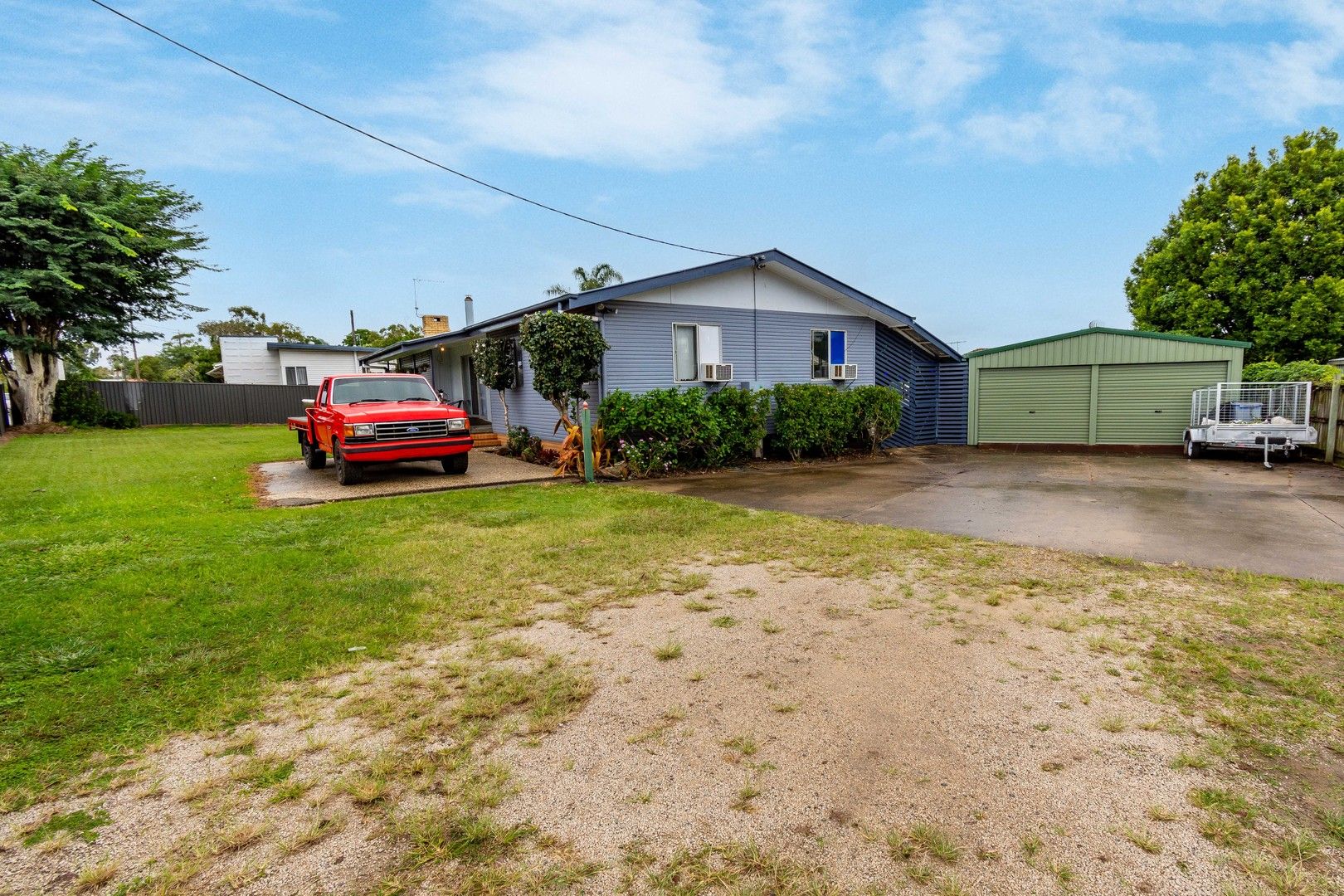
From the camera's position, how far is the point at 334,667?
10.8ft

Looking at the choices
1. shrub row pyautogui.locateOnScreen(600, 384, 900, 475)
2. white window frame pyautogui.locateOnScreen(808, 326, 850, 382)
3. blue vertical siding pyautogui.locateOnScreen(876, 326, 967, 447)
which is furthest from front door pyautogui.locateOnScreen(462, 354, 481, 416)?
blue vertical siding pyautogui.locateOnScreen(876, 326, 967, 447)

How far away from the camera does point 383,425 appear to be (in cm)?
909

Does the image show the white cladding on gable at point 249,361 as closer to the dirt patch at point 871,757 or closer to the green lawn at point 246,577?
the green lawn at point 246,577

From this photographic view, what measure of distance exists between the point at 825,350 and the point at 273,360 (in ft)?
89.9

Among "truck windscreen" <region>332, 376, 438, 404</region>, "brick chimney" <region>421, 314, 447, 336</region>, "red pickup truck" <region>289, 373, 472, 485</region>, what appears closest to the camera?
"red pickup truck" <region>289, 373, 472, 485</region>

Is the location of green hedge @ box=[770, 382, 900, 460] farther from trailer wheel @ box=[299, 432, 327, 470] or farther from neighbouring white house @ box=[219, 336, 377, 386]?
neighbouring white house @ box=[219, 336, 377, 386]

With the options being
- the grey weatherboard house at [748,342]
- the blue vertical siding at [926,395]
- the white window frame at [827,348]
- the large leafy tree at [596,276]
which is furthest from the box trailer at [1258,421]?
the large leafy tree at [596,276]

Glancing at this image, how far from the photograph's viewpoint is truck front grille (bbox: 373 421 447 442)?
9102 mm

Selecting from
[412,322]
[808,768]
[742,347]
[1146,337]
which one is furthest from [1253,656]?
[412,322]

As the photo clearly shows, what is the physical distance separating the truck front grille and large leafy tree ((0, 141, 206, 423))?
16559 mm

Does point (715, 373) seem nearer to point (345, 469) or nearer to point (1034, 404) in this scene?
point (345, 469)

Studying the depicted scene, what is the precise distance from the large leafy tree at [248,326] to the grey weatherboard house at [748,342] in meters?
42.9

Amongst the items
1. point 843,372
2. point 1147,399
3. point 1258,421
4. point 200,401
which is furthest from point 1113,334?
point 200,401

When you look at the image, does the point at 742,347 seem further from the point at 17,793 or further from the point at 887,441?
the point at 17,793
